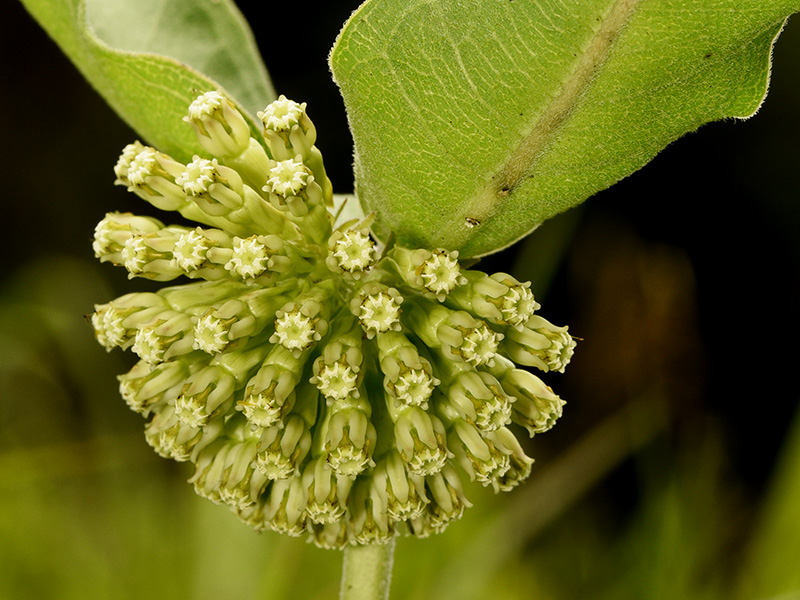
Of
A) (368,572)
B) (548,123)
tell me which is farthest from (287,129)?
(368,572)

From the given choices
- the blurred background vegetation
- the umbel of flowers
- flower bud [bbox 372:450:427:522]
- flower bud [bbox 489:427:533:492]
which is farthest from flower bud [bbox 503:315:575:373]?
the blurred background vegetation

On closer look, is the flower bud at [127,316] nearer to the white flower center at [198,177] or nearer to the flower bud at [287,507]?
the white flower center at [198,177]

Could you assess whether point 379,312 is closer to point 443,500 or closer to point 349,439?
point 349,439

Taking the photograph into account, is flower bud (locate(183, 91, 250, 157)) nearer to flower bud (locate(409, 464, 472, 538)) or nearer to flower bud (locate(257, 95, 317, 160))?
flower bud (locate(257, 95, 317, 160))

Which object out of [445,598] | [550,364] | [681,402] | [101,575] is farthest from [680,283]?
[101,575]

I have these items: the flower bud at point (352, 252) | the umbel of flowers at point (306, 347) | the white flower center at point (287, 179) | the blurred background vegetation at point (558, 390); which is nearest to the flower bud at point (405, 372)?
the umbel of flowers at point (306, 347)

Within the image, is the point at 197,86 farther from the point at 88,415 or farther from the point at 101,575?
the point at 88,415
